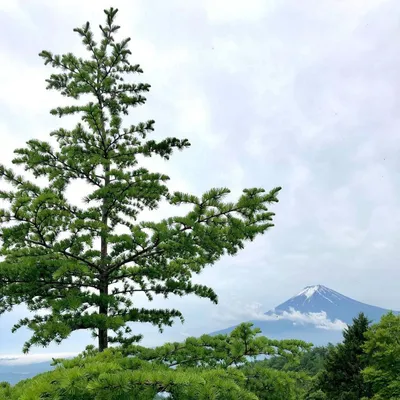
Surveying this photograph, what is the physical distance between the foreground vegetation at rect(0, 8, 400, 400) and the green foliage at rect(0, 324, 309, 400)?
18mm

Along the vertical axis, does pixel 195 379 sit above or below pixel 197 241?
below

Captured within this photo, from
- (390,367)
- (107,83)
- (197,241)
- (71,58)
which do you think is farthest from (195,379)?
(390,367)

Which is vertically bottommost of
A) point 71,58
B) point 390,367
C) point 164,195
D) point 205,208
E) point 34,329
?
point 390,367

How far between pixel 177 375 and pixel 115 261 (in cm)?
458

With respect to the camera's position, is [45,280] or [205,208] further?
[45,280]

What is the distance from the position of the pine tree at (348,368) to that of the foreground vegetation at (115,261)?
24061mm

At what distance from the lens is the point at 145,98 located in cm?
1077

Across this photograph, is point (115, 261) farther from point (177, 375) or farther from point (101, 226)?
point (177, 375)

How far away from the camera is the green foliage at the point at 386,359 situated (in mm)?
22797

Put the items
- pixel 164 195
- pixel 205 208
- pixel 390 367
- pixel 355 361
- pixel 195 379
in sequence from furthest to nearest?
pixel 355 361
pixel 390 367
pixel 164 195
pixel 205 208
pixel 195 379

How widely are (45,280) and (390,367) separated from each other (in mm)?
22934

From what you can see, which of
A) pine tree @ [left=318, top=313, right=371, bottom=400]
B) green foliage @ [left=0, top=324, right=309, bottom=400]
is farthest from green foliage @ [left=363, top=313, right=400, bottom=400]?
green foliage @ [left=0, top=324, right=309, bottom=400]

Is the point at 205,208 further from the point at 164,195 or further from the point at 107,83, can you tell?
the point at 107,83

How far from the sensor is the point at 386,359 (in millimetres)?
23266
